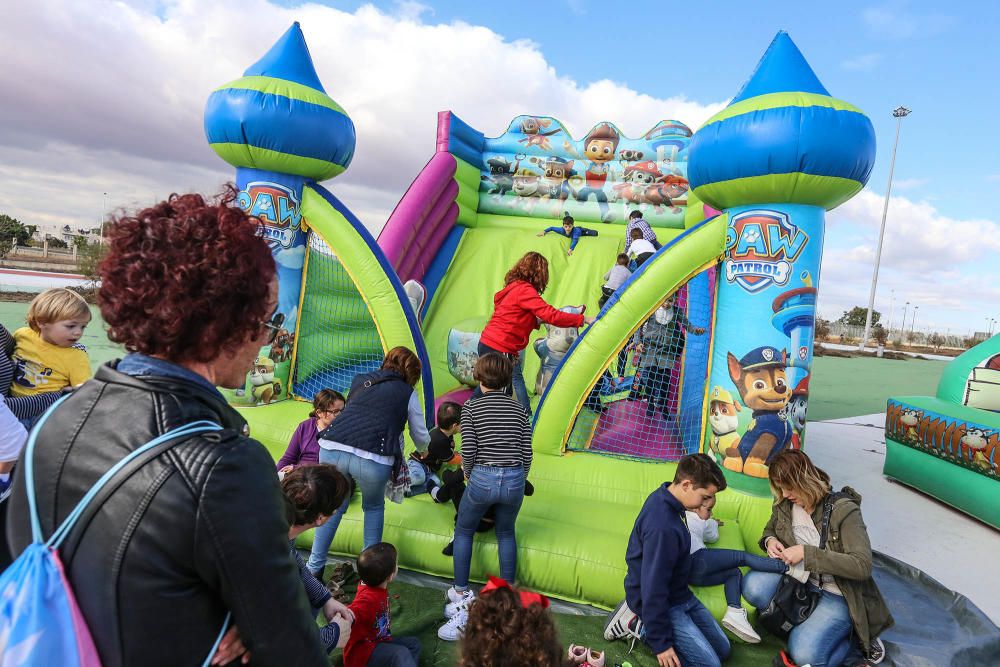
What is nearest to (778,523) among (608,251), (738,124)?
(738,124)

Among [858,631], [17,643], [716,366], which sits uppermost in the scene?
[716,366]

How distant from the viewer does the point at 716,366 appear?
2977 millimetres

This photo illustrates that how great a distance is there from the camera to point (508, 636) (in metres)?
1.10

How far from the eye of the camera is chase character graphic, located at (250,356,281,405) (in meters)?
3.64

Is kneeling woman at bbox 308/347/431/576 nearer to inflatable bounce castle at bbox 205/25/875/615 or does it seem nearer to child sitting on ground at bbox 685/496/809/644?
inflatable bounce castle at bbox 205/25/875/615

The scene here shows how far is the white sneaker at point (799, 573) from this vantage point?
202cm

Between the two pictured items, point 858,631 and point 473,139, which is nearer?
point 858,631

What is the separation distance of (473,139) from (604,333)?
12.0ft

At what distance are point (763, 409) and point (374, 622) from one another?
2005 mm

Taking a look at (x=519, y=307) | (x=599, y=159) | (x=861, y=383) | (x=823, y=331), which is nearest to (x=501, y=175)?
(x=599, y=159)

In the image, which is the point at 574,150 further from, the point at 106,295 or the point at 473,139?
the point at 106,295

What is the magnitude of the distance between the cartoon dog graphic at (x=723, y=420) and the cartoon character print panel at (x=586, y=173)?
3.38 metres

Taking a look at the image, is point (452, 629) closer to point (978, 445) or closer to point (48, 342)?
point (48, 342)

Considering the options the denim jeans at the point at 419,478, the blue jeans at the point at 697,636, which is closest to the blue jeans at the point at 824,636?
the blue jeans at the point at 697,636
